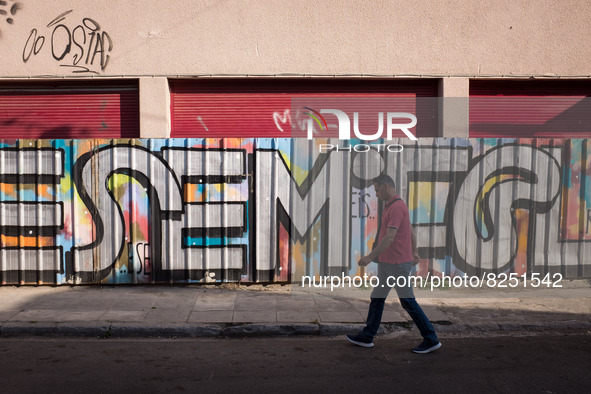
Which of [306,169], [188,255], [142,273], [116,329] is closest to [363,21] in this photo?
[306,169]

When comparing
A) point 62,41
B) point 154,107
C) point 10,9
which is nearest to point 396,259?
point 154,107

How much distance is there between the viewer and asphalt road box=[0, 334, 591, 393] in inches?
186

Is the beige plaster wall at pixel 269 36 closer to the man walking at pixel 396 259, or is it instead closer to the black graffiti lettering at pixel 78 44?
the black graffiti lettering at pixel 78 44

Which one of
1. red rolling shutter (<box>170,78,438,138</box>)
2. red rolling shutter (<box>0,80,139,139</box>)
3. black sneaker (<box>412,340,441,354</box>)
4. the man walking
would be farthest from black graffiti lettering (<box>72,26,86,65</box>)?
black sneaker (<box>412,340,441,354</box>)

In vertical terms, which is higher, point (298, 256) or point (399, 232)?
point (399, 232)

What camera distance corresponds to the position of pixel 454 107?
32.4 ft

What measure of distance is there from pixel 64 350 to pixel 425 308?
470cm

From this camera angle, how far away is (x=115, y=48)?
375 inches

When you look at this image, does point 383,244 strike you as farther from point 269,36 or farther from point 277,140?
point 269,36

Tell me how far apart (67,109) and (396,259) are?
23.6ft

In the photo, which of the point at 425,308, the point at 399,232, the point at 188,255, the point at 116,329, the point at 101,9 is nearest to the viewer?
the point at 399,232

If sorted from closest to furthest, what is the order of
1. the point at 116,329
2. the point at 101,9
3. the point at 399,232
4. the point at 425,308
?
the point at 399,232
the point at 116,329
the point at 425,308
the point at 101,9

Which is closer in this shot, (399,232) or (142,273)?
(399,232)

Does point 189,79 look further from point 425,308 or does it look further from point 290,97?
point 425,308
